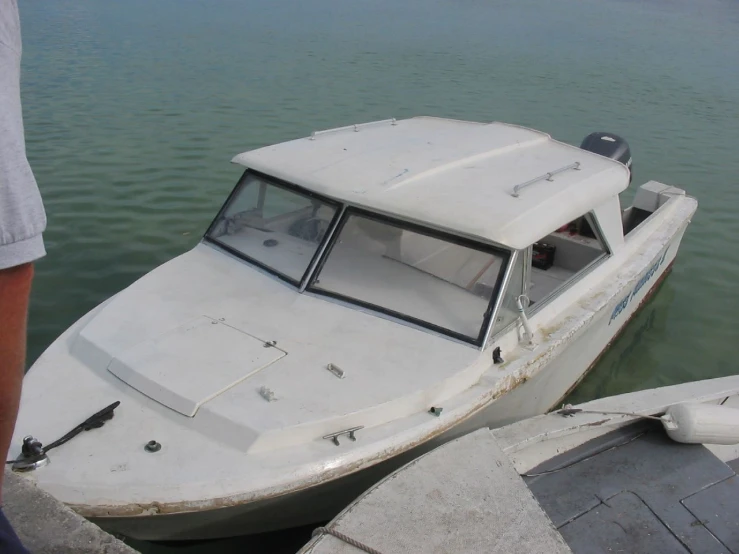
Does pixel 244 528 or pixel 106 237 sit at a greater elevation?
pixel 244 528

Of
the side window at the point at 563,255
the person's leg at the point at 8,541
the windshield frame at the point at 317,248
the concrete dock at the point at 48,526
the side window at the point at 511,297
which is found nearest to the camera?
the person's leg at the point at 8,541

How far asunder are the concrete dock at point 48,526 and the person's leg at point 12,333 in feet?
2.76

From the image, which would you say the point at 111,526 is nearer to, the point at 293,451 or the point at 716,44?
the point at 293,451

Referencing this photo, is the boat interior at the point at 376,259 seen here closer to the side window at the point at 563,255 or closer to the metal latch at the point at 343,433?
the side window at the point at 563,255

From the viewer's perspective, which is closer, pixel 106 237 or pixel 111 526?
pixel 111 526

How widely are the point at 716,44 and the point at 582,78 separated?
8801 millimetres

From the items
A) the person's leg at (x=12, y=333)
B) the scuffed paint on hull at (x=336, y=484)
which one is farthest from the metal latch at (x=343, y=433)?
the person's leg at (x=12, y=333)

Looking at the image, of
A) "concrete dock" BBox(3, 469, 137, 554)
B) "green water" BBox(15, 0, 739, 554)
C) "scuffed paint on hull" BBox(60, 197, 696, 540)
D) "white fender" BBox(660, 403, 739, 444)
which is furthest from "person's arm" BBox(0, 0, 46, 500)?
"white fender" BBox(660, 403, 739, 444)

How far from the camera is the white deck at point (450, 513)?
9.38 feet

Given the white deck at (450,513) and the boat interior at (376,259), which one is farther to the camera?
the boat interior at (376,259)

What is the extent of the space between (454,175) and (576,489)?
2281 millimetres

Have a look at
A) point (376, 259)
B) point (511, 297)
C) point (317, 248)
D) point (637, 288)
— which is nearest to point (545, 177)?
point (511, 297)

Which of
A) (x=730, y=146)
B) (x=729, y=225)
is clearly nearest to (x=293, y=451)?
(x=729, y=225)

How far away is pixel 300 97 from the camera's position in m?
14.1
